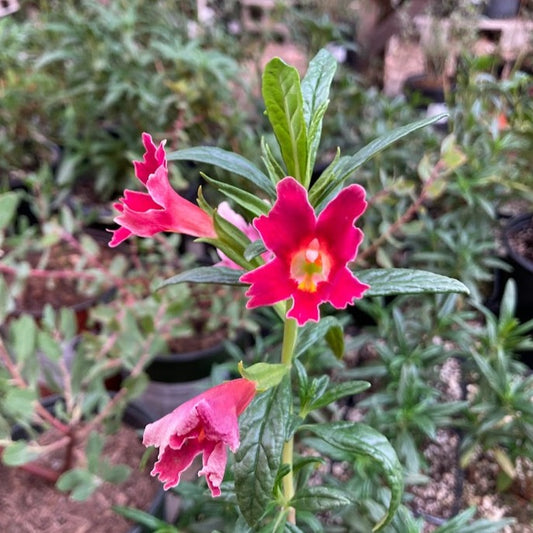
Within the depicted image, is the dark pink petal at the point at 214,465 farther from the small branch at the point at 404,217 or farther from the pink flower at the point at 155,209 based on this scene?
the small branch at the point at 404,217

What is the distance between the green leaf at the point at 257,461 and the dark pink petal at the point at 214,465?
1.8 inches

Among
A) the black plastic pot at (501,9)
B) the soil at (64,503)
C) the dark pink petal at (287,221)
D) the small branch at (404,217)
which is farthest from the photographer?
the black plastic pot at (501,9)

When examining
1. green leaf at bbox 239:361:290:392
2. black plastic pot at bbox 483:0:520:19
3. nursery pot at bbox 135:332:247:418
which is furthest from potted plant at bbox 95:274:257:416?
black plastic pot at bbox 483:0:520:19

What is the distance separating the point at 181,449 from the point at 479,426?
36.6 inches

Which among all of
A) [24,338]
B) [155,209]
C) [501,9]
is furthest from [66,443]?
[501,9]

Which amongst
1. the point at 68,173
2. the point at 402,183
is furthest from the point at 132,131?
the point at 402,183

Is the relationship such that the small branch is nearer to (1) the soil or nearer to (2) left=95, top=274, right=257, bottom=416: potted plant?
(2) left=95, top=274, right=257, bottom=416: potted plant

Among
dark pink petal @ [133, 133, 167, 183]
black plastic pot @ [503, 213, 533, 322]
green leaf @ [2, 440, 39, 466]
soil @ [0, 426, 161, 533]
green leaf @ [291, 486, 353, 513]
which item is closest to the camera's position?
dark pink petal @ [133, 133, 167, 183]

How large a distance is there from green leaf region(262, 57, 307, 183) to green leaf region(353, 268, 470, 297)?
0.45 ft

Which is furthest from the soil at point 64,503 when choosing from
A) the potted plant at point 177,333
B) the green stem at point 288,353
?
the green stem at point 288,353

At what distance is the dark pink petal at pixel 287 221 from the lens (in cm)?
50

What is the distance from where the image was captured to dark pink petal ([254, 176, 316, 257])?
19.8 inches

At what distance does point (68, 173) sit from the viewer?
7.24 feet

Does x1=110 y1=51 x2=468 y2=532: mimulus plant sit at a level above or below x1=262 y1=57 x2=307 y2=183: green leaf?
below
